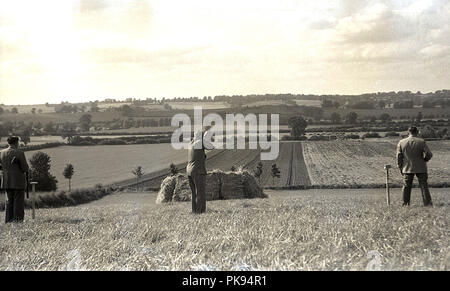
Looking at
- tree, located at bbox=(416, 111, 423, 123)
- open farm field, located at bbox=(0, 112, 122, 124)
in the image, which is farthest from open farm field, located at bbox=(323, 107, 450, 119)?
open farm field, located at bbox=(0, 112, 122, 124)

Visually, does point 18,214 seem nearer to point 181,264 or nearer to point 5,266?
point 5,266

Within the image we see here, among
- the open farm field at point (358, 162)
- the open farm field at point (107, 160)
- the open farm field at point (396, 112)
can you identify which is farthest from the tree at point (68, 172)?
the open farm field at point (396, 112)

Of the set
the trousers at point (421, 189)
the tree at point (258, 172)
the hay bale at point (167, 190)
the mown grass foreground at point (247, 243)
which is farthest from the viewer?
the tree at point (258, 172)

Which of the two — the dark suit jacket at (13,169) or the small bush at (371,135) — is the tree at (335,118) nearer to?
the small bush at (371,135)

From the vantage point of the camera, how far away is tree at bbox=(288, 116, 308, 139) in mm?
48725

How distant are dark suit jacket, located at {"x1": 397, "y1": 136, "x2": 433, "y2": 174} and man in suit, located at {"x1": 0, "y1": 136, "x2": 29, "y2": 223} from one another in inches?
359

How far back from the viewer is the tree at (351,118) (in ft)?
144

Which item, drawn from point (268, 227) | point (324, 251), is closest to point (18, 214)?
point (268, 227)

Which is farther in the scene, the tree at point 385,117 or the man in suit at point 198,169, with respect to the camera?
the tree at point 385,117

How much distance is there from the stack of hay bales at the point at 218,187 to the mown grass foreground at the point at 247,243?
14648 mm

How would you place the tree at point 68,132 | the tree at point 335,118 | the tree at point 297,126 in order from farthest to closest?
the tree at point 68,132, the tree at point 297,126, the tree at point 335,118

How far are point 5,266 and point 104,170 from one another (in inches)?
1791
